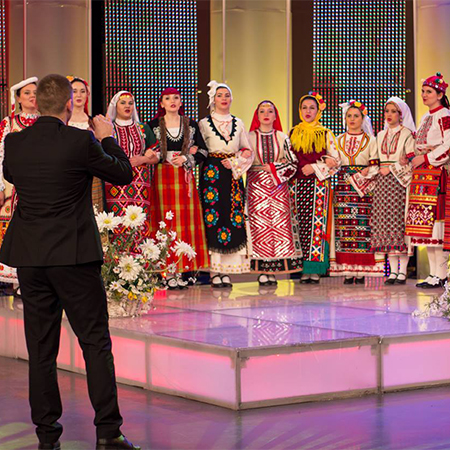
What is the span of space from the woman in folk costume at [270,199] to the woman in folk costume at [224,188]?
0.10 m

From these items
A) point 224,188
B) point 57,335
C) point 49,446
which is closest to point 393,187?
point 224,188

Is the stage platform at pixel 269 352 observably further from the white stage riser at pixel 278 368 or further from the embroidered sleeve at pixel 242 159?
the embroidered sleeve at pixel 242 159

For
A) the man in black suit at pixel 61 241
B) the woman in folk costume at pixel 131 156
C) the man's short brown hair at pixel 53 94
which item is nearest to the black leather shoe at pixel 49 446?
the man in black suit at pixel 61 241

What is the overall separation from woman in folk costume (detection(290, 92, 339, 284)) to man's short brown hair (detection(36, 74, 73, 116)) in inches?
162

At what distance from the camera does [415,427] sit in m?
3.70

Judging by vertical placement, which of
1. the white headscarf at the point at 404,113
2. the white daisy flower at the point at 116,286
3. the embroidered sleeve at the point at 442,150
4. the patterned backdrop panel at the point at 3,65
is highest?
the patterned backdrop panel at the point at 3,65

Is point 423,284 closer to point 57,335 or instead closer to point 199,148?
point 199,148

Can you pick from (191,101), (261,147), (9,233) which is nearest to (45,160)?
(9,233)

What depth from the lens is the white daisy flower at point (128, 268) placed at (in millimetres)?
5109

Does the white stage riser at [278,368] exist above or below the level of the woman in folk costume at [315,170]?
below

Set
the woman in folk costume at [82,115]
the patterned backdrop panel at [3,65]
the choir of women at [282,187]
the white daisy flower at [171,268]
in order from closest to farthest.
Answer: the white daisy flower at [171,268] < the woman in folk costume at [82,115] < the choir of women at [282,187] < the patterned backdrop panel at [3,65]

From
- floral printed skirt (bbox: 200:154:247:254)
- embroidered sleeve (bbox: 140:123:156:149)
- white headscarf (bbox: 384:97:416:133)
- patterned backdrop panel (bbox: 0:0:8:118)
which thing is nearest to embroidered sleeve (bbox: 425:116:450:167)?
white headscarf (bbox: 384:97:416:133)

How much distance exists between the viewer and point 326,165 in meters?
7.29

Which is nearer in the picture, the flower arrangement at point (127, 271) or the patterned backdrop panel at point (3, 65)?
the flower arrangement at point (127, 271)
